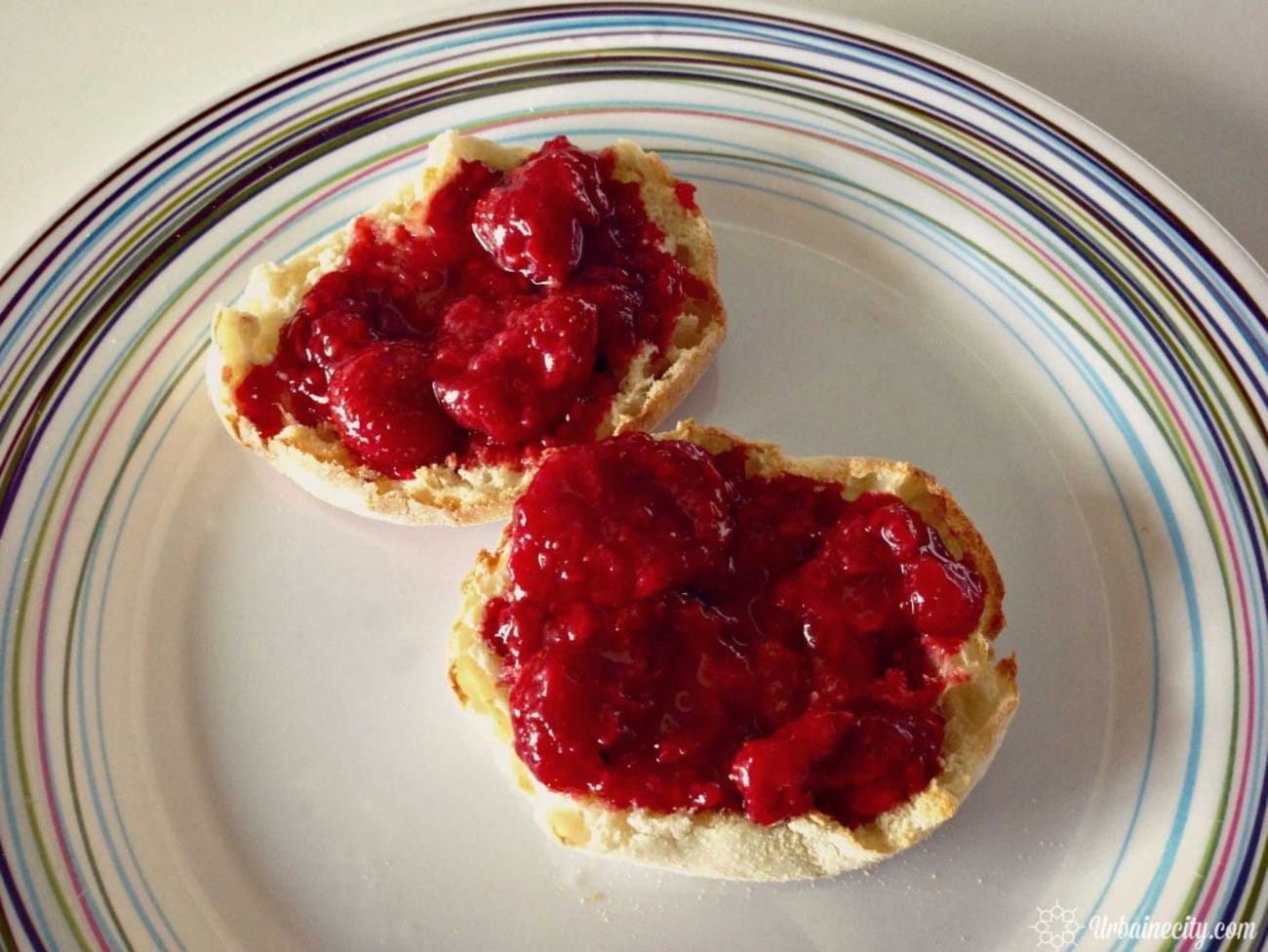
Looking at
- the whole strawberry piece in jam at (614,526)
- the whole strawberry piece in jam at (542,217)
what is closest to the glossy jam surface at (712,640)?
the whole strawberry piece in jam at (614,526)

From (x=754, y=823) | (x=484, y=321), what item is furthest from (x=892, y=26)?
(x=754, y=823)

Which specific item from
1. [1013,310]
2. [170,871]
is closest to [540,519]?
[170,871]

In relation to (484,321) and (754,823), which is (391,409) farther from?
(754,823)

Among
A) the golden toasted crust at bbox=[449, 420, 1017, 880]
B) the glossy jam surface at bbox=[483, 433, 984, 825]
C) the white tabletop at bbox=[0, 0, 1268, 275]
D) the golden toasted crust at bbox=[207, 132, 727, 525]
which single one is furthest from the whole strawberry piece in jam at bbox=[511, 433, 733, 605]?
the white tabletop at bbox=[0, 0, 1268, 275]

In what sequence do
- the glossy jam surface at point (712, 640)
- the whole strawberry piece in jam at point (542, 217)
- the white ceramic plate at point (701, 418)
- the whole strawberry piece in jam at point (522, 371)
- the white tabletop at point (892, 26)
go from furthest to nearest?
the white tabletop at point (892, 26)
the whole strawberry piece in jam at point (542, 217)
the whole strawberry piece in jam at point (522, 371)
the white ceramic plate at point (701, 418)
the glossy jam surface at point (712, 640)

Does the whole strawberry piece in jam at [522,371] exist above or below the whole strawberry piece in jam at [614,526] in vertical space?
above

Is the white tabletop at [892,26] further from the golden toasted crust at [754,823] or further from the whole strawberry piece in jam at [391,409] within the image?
the golden toasted crust at [754,823]
